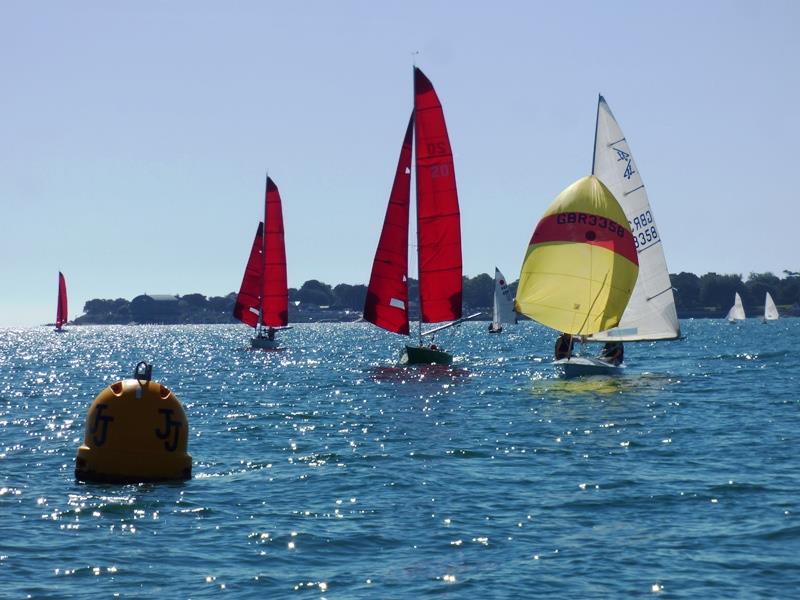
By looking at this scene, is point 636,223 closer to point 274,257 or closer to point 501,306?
point 274,257

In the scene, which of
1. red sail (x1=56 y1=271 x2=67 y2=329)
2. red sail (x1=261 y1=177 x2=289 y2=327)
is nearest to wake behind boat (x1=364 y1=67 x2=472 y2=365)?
red sail (x1=261 y1=177 x2=289 y2=327)

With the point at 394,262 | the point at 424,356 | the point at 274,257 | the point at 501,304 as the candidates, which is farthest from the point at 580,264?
the point at 501,304

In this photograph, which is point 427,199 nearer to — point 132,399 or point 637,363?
point 637,363

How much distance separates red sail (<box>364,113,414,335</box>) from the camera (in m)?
49.6

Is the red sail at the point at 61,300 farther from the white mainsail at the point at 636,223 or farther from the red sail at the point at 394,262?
the white mainsail at the point at 636,223

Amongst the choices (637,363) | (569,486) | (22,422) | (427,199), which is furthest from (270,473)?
(637,363)

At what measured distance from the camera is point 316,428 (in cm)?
2962

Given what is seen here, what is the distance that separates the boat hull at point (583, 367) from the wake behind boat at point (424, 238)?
7940 millimetres

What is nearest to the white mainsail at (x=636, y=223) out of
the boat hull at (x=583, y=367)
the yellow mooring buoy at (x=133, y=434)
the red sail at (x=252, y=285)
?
the boat hull at (x=583, y=367)

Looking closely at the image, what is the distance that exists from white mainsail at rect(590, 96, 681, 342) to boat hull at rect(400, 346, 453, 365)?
849 cm

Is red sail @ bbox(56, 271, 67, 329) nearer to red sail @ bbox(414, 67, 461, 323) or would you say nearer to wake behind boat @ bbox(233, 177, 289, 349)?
wake behind boat @ bbox(233, 177, 289, 349)

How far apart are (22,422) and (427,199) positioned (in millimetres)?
22568

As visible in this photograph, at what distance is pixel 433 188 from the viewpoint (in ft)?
160

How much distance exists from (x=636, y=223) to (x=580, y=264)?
5457mm
